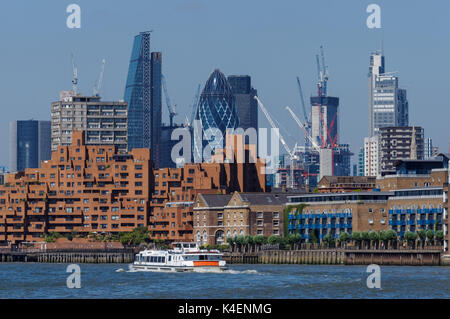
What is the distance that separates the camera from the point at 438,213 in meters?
183

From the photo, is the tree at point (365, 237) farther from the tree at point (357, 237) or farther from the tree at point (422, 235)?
the tree at point (422, 235)

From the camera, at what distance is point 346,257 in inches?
7037

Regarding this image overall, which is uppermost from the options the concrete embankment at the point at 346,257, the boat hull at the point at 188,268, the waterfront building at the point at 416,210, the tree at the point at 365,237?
the waterfront building at the point at 416,210

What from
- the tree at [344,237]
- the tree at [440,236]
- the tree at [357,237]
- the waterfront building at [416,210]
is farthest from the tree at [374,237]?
the tree at [440,236]

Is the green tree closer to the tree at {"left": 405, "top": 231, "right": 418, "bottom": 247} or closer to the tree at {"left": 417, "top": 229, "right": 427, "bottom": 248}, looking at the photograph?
the tree at {"left": 405, "top": 231, "right": 418, "bottom": 247}

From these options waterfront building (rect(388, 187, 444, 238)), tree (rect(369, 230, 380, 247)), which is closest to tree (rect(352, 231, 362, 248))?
tree (rect(369, 230, 380, 247))

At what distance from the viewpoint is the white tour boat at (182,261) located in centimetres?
14338

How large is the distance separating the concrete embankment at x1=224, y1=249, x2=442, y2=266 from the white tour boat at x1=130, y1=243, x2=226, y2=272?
34.5 m

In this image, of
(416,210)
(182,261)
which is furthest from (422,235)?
(182,261)

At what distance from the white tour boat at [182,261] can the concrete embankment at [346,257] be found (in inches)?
1359
